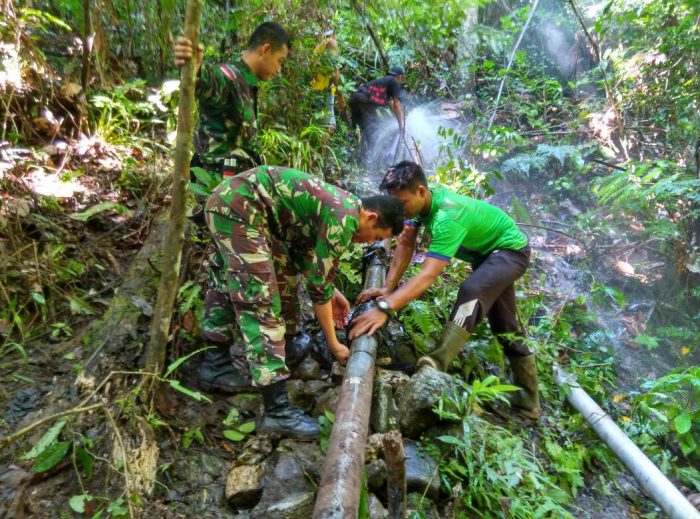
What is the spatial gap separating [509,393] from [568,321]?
82.0 inches

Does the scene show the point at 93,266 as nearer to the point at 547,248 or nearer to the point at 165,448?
the point at 165,448

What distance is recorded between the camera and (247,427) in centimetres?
289

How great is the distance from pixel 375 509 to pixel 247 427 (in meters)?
1.00

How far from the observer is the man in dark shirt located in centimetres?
807

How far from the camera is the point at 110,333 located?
3.06m

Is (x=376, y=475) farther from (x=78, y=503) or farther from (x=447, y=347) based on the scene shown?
(x=78, y=503)

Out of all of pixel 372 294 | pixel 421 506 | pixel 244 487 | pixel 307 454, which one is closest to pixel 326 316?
pixel 307 454

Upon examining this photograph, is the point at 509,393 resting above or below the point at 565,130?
below

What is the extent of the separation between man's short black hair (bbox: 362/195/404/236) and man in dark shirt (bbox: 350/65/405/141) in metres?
5.60

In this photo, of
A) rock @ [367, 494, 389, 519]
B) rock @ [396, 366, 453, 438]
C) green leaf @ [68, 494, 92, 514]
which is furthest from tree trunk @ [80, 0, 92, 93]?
rock @ [367, 494, 389, 519]

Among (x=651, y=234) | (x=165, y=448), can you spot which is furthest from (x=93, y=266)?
(x=651, y=234)

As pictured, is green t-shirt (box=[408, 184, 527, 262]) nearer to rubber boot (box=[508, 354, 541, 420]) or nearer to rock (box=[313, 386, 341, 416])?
rubber boot (box=[508, 354, 541, 420])

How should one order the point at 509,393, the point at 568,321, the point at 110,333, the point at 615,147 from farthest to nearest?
the point at 615,147, the point at 568,321, the point at 509,393, the point at 110,333

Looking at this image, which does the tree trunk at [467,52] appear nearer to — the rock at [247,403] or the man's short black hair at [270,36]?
the man's short black hair at [270,36]
